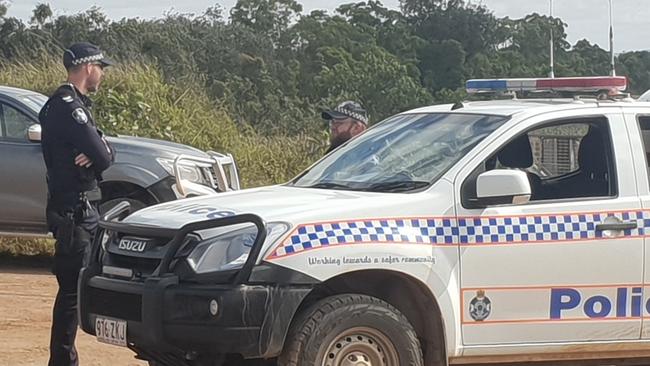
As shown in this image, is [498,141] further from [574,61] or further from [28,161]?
[574,61]

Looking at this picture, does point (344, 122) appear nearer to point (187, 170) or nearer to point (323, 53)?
A: point (187, 170)

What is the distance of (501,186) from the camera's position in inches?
239

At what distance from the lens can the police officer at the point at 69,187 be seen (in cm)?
687

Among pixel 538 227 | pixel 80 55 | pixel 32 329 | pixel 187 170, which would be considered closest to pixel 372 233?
pixel 538 227

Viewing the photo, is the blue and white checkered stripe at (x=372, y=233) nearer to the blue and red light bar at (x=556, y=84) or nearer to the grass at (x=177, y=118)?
the blue and red light bar at (x=556, y=84)

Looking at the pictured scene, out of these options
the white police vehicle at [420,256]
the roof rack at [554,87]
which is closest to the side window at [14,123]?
the roof rack at [554,87]

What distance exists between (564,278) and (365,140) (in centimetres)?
159

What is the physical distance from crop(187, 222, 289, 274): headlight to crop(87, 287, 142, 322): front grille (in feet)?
1.16

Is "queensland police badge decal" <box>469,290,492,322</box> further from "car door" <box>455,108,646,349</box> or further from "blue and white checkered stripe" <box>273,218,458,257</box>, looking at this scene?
"blue and white checkered stripe" <box>273,218,458,257</box>

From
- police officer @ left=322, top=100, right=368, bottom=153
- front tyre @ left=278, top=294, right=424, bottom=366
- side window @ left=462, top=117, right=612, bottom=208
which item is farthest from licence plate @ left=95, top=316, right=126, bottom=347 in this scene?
police officer @ left=322, top=100, right=368, bottom=153

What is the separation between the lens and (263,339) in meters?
5.64

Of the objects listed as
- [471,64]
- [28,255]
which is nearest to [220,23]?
[471,64]

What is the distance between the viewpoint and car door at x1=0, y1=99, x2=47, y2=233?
1132cm

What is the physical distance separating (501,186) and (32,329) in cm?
414
